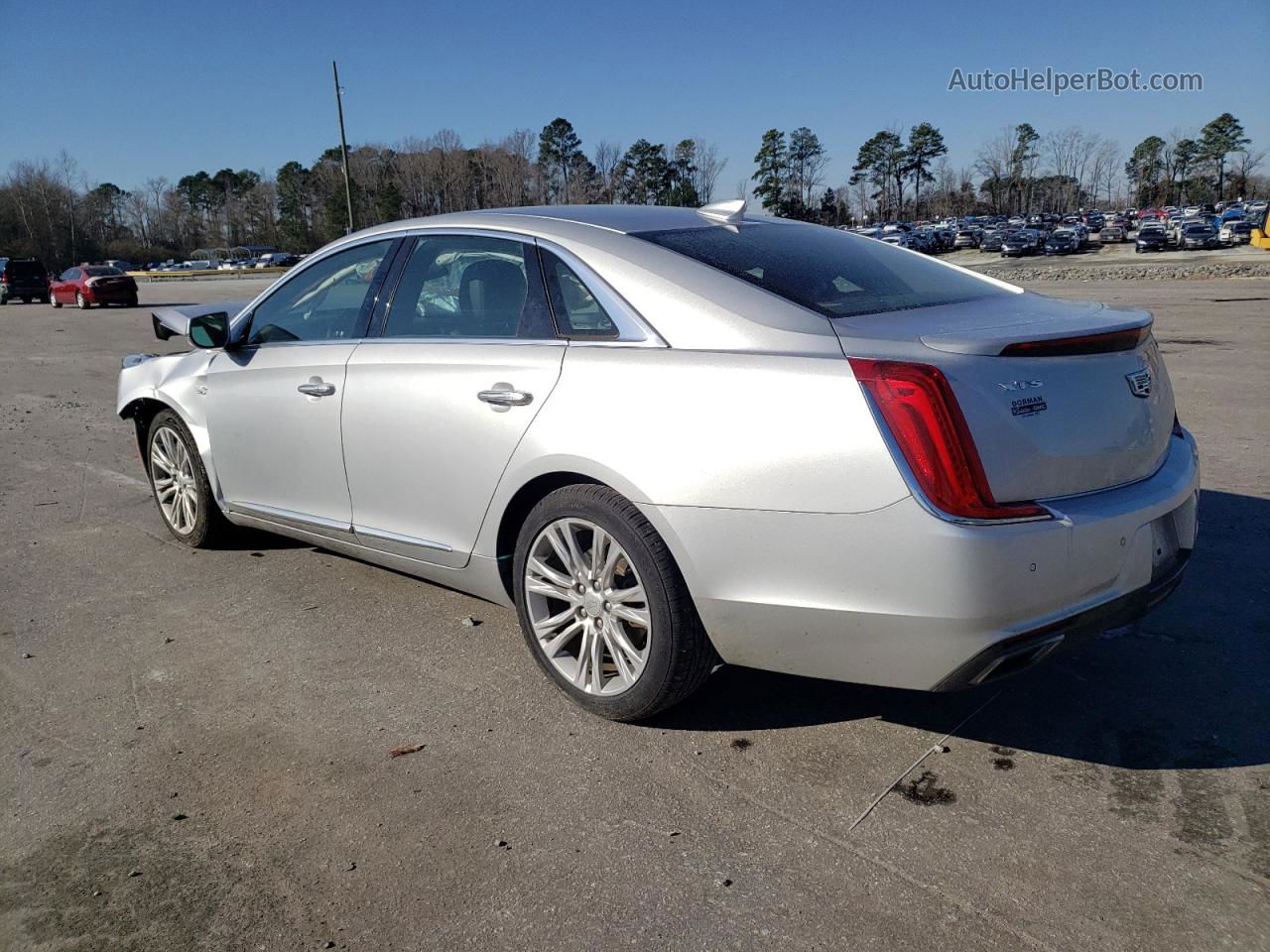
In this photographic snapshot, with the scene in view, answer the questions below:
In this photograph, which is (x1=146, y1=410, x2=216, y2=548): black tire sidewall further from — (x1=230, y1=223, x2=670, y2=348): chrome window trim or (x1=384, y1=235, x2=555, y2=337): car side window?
(x1=384, y1=235, x2=555, y2=337): car side window

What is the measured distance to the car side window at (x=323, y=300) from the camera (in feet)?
14.0

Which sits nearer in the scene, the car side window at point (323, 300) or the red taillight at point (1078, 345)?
the red taillight at point (1078, 345)

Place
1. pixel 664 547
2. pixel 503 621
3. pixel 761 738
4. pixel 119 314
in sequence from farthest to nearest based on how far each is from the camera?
pixel 119 314, pixel 503 621, pixel 761 738, pixel 664 547

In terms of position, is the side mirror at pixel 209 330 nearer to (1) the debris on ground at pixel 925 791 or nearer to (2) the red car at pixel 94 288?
(1) the debris on ground at pixel 925 791

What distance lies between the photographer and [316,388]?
4.18m

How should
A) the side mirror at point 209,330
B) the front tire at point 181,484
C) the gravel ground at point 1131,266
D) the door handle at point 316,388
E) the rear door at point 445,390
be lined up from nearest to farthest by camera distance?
the rear door at point 445,390 < the door handle at point 316,388 < the side mirror at point 209,330 < the front tire at point 181,484 < the gravel ground at point 1131,266

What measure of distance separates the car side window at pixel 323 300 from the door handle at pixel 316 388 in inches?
8.1

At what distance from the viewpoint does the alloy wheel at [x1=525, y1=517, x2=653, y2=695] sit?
10.5 feet

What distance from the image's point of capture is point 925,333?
2.82m

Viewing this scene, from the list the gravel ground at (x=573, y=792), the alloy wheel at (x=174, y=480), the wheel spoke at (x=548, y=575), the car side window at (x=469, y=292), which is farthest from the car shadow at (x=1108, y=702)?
the alloy wheel at (x=174, y=480)

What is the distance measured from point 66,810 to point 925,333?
2.74 m

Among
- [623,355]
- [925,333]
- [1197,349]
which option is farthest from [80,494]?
[1197,349]

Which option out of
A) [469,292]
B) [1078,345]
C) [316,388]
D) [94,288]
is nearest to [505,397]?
[469,292]

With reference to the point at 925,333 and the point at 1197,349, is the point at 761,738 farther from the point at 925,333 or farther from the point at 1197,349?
the point at 1197,349
